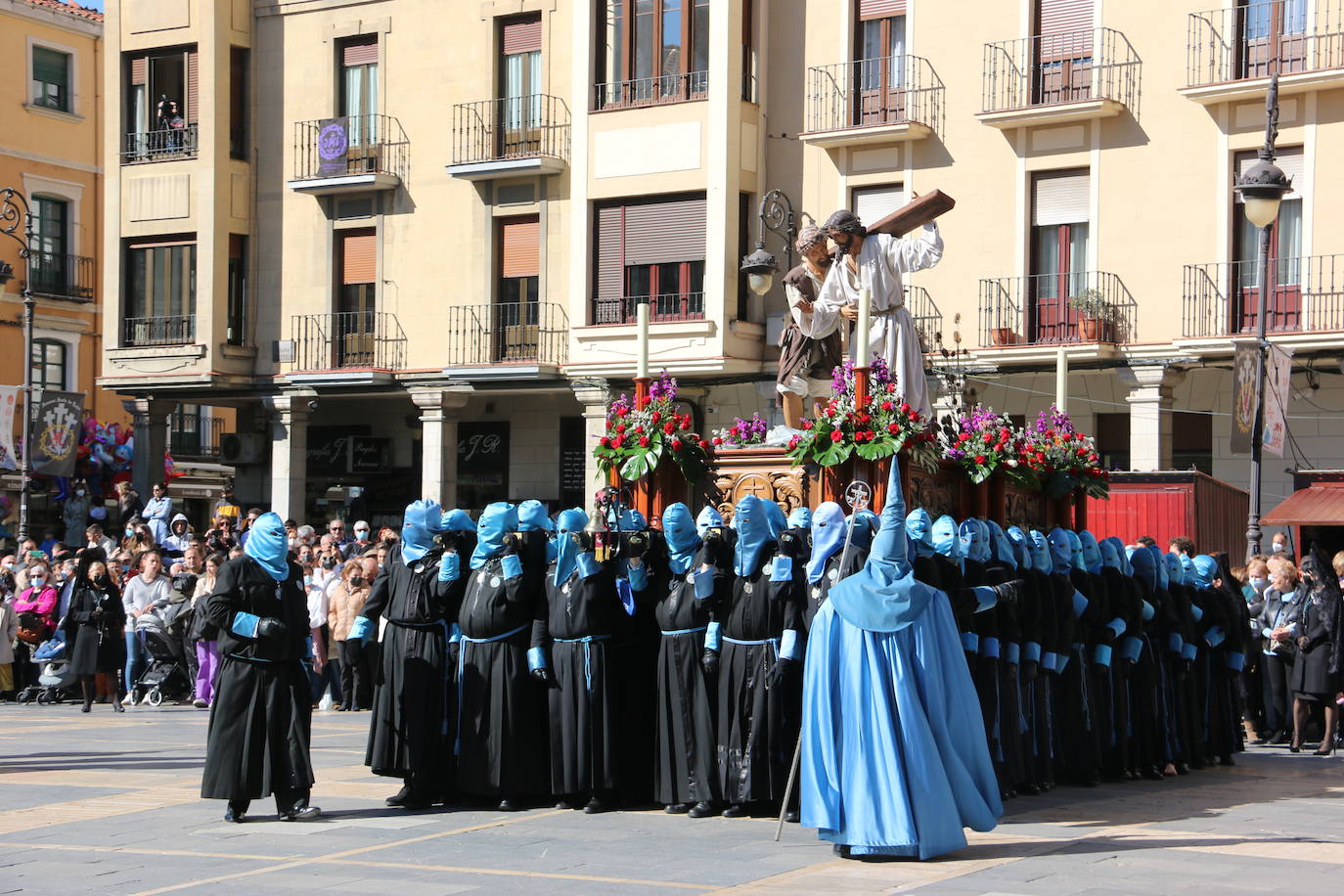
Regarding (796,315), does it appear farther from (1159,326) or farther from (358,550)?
(1159,326)

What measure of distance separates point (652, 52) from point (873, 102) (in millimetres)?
3529

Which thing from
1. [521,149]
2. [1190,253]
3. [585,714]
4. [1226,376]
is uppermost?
[521,149]

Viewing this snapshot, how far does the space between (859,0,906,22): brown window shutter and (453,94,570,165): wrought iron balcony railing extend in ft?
16.2

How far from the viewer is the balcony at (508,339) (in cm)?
2852

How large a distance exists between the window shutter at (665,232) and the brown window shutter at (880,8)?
3656 millimetres

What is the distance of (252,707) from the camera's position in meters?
10.9

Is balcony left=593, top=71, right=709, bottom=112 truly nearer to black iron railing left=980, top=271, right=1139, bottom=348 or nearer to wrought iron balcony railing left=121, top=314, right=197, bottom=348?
black iron railing left=980, top=271, right=1139, bottom=348

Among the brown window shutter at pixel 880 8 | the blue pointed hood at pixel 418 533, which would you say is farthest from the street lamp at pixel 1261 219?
the blue pointed hood at pixel 418 533

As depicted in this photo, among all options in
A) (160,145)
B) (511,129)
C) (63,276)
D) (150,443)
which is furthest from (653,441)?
(63,276)

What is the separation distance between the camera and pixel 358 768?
13727mm

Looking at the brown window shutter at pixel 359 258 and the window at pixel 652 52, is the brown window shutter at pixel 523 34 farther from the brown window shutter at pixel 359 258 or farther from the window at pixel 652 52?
the brown window shutter at pixel 359 258

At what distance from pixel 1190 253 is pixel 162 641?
14.2 meters

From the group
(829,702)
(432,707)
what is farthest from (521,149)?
(829,702)

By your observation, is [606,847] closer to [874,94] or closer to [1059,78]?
[1059,78]
